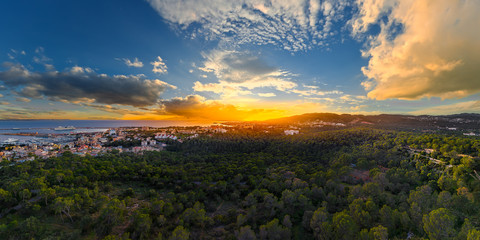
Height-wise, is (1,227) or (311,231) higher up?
(1,227)

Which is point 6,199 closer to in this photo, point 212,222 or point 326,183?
point 212,222

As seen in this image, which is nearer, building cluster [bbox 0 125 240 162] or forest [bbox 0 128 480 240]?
forest [bbox 0 128 480 240]

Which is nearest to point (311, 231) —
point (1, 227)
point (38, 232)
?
point (38, 232)

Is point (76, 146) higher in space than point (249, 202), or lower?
higher

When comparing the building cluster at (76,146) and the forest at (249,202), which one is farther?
the building cluster at (76,146)

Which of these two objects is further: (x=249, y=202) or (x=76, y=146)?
(x=76, y=146)

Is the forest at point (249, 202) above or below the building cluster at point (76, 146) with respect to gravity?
below

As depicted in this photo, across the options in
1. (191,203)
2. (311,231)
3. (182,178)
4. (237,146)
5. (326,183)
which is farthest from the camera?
(237,146)

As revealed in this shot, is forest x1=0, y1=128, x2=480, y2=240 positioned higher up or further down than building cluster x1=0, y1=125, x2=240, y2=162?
further down
